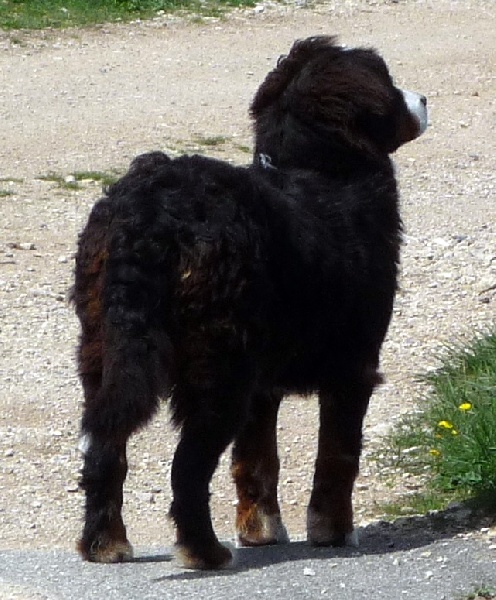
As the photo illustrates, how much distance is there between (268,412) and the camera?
5.43 m

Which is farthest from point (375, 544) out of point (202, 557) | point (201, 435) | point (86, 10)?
point (86, 10)

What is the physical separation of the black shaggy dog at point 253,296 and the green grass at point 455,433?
27.6 inches

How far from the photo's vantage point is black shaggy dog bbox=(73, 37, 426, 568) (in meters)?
4.66

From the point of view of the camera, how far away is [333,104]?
17.8 feet

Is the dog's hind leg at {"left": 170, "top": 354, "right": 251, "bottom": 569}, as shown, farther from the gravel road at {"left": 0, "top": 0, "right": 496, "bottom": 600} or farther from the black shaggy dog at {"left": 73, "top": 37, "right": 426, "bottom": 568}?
the gravel road at {"left": 0, "top": 0, "right": 496, "bottom": 600}

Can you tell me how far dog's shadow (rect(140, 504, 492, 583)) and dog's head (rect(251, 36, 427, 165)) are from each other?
1522 millimetres

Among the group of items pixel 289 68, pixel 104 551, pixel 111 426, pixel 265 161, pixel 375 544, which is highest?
pixel 289 68

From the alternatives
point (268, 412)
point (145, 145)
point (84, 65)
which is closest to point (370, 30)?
point (84, 65)

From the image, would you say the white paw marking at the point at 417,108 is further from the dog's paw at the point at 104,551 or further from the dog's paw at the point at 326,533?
the dog's paw at the point at 104,551

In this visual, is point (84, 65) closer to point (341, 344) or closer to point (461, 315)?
point (461, 315)

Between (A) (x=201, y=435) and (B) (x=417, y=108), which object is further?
(B) (x=417, y=108)

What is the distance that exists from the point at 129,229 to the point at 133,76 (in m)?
9.85

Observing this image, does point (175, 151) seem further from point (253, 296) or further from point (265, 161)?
point (253, 296)

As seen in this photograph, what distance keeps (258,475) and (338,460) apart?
0.34m
